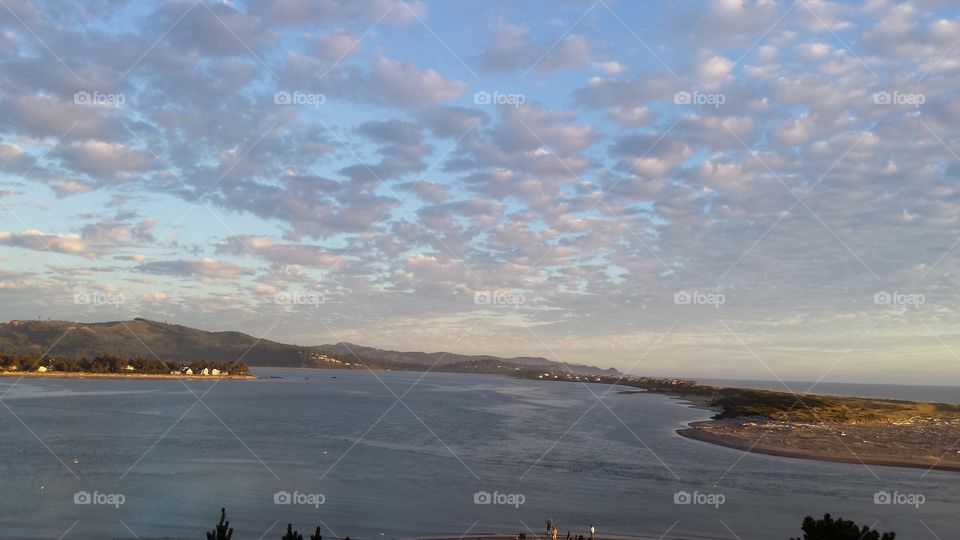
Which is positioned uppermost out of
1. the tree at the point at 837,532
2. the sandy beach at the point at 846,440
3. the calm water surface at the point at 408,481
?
the tree at the point at 837,532

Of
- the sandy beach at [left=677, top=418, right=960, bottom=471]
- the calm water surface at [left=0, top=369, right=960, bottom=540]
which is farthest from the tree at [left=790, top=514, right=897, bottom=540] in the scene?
the sandy beach at [left=677, top=418, right=960, bottom=471]

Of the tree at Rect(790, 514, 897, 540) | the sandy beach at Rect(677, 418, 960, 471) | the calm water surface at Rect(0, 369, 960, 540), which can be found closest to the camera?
the tree at Rect(790, 514, 897, 540)

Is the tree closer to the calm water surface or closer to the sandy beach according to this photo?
the calm water surface

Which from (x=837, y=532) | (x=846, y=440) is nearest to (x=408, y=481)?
(x=837, y=532)

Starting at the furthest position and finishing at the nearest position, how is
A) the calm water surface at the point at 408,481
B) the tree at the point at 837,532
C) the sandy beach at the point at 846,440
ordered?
the sandy beach at the point at 846,440 < the calm water surface at the point at 408,481 < the tree at the point at 837,532

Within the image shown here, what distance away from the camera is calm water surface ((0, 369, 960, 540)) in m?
36.3

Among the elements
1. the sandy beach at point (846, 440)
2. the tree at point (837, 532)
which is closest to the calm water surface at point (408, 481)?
the sandy beach at point (846, 440)

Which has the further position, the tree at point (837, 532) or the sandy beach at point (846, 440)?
the sandy beach at point (846, 440)

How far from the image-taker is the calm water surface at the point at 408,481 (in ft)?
119

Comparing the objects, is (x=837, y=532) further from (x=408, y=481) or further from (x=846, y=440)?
(x=846, y=440)

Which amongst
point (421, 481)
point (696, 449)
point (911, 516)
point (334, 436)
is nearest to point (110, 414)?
point (334, 436)

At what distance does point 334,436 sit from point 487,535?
44993mm

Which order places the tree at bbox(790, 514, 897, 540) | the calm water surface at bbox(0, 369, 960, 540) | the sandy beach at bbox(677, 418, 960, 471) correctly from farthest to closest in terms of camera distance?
1. the sandy beach at bbox(677, 418, 960, 471)
2. the calm water surface at bbox(0, 369, 960, 540)
3. the tree at bbox(790, 514, 897, 540)

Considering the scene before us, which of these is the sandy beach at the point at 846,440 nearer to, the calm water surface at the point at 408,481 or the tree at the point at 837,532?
the calm water surface at the point at 408,481
